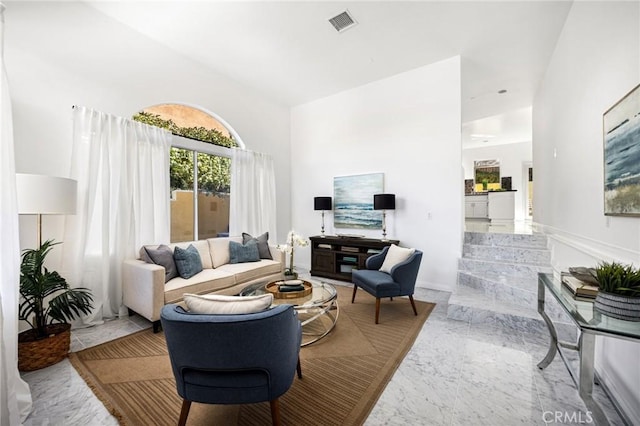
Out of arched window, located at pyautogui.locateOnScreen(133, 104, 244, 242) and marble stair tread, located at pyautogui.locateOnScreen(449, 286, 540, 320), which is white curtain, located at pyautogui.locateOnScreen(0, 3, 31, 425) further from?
marble stair tread, located at pyautogui.locateOnScreen(449, 286, 540, 320)

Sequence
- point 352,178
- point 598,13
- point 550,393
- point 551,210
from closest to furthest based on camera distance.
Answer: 1. point 550,393
2. point 598,13
3. point 551,210
4. point 352,178

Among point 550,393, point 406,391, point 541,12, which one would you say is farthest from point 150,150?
point 541,12

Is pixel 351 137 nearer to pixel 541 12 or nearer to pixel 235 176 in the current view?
pixel 235 176

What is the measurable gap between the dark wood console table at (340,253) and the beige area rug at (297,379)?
61.5 inches

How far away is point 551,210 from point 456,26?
117 inches

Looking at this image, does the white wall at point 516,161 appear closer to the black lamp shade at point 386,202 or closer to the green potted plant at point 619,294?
the black lamp shade at point 386,202

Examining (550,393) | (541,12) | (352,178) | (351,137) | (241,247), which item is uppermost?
(541,12)

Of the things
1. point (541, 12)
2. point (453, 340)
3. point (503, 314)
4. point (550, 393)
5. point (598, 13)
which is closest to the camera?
point (550, 393)

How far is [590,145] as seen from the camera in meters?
2.48

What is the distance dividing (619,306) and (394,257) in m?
2.28

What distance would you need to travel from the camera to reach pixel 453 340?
2660 mm

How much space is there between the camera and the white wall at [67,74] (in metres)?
2.67

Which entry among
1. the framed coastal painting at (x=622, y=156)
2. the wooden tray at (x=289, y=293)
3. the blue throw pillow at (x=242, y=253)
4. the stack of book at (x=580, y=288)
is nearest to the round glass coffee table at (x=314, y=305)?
the wooden tray at (x=289, y=293)

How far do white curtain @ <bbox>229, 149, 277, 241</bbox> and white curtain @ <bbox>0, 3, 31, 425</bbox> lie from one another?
315 cm
